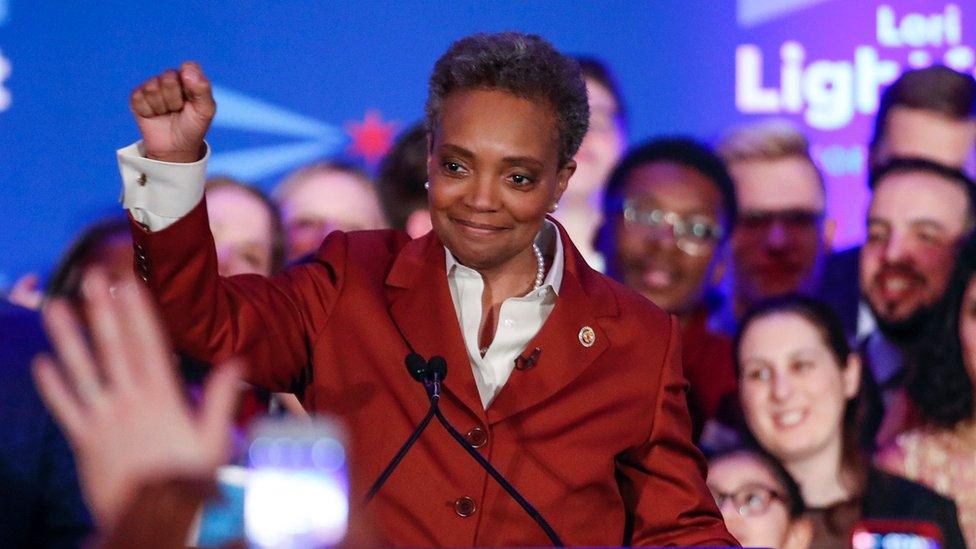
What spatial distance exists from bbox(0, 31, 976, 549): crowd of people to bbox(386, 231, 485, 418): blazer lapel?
160cm

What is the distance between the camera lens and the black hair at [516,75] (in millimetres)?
1846

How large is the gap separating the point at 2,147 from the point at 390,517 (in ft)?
7.54

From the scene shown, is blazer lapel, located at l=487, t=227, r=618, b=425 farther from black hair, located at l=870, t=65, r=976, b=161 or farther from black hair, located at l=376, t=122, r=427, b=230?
black hair, located at l=870, t=65, r=976, b=161

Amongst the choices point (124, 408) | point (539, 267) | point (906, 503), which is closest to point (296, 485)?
point (124, 408)

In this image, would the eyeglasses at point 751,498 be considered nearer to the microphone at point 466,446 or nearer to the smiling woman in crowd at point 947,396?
the smiling woman in crowd at point 947,396

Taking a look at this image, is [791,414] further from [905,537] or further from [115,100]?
[905,537]

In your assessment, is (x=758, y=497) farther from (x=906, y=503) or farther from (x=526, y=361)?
(x=526, y=361)

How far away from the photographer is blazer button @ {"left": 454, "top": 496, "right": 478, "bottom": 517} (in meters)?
1.75

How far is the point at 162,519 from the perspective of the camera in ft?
2.93

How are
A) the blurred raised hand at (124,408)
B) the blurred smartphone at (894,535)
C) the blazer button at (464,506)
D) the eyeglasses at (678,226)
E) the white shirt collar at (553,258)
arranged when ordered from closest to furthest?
the blurred raised hand at (124,408) → the blurred smartphone at (894,535) → the blazer button at (464,506) → the white shirt collar at (553,258) → the eyeglasses at (678,226)

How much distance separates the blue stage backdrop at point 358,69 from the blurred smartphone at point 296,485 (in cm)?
281

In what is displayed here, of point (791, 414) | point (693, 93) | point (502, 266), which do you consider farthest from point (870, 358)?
point (502, 266)

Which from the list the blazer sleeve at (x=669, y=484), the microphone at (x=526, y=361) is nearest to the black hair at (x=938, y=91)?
the blazer sleeve at (x=669, y=484)

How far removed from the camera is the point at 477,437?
1780 mm
